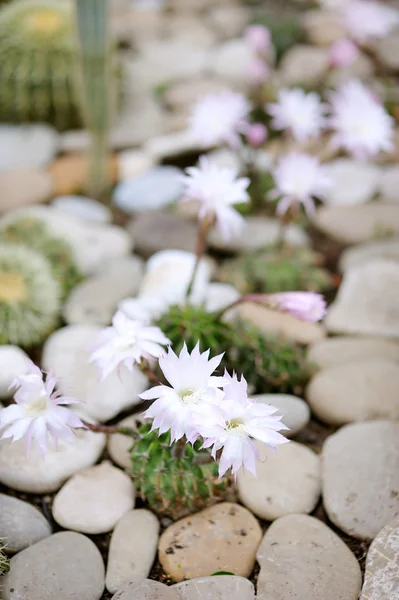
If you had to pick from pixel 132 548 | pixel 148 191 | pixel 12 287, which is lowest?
pixel 132 548

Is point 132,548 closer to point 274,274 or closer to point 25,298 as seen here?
point 25,298

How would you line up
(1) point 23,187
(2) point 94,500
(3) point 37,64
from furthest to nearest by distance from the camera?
(3) point 37,64
(1) point 23,187
(2) point 94,500

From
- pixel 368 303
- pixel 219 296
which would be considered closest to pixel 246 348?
pixel 219 296

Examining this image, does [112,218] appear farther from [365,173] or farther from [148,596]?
[148,596]

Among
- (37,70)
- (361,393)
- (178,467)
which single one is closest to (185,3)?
(37,70)

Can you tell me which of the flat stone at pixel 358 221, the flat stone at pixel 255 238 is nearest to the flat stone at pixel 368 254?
the flat stone at pixel 358 221

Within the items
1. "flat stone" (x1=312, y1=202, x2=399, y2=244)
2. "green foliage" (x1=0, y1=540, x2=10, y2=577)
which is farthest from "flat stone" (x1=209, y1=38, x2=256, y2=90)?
"green foliage" (x1=0, y1=540, x2=10, y2=577)

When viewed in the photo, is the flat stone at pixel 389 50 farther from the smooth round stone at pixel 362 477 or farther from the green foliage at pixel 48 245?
the smooth round stone at pixel 362 477
